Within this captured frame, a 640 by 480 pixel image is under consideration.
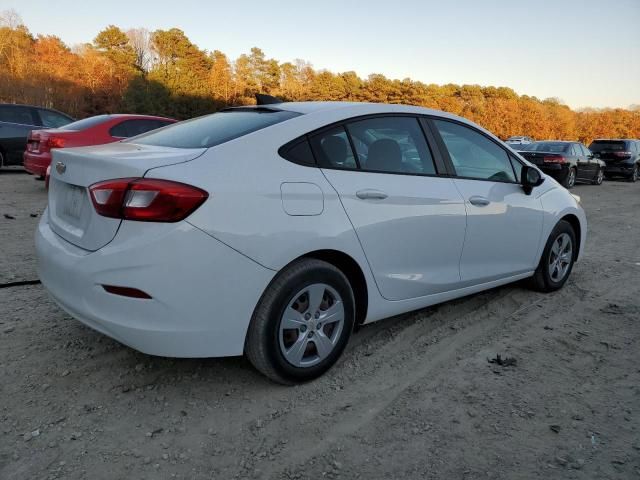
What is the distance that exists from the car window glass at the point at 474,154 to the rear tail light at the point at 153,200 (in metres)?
2.01

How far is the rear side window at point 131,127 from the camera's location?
8.65m

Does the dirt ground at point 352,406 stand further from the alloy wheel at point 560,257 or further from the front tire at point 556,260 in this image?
the alloy wheel at point 560,257

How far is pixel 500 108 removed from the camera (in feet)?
179

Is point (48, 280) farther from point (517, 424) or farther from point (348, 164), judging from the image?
point (517, 424)

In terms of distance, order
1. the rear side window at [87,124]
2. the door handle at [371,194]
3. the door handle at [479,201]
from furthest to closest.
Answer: the rear side window at [87,124]
the door handle at [479,201]
the door handle at [371,194]

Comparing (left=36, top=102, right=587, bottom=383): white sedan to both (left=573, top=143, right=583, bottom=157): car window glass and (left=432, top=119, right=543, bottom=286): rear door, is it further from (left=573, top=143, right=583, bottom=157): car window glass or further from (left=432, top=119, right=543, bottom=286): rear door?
(left=573, top=143, right=583, bottom=157): car window glass

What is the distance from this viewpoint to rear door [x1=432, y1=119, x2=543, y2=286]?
3.57 metres

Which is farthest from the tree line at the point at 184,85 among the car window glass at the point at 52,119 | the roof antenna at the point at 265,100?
the roof antenna at the point at 265,100

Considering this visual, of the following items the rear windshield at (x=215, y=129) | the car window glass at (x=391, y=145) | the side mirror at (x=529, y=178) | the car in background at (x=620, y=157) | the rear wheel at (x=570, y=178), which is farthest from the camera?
the car in background at (x=620, y=157)

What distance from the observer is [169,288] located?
89.0 inches

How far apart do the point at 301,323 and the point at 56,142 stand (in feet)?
24.3

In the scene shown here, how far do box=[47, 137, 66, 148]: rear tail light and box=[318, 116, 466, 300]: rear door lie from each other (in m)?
6.94

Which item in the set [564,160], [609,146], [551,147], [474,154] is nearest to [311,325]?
[474,154]

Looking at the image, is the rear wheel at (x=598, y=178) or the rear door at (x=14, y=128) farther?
the rear wheel at (x=598, y=178)
